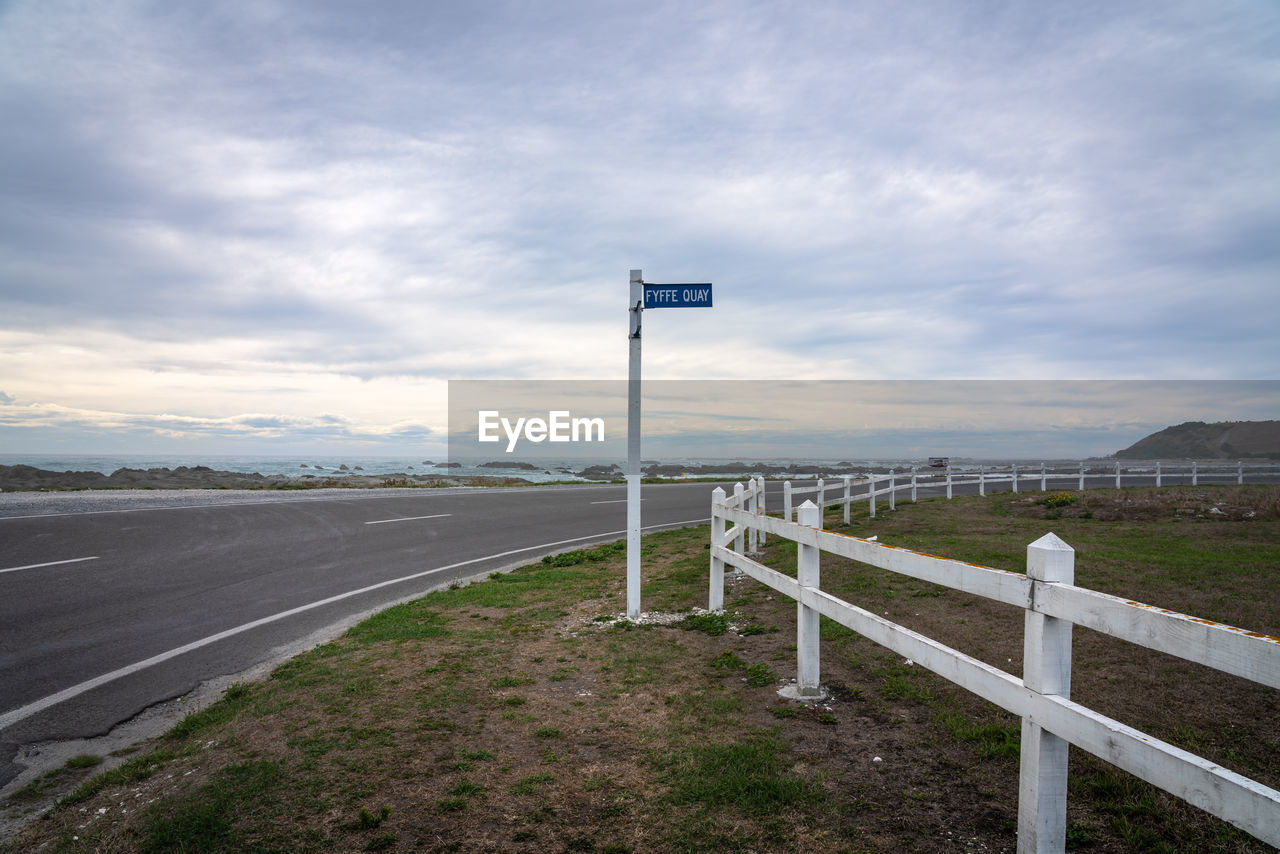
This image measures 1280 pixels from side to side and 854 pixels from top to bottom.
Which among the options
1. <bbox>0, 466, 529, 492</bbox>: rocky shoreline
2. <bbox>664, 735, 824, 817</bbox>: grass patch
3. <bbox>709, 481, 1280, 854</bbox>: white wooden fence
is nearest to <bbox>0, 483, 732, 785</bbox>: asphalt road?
<bbox>664, 735, 824, 817</bbox>: grass patch

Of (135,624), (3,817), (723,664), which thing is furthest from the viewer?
(135,624)

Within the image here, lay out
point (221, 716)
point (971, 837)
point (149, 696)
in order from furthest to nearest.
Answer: point (149, 696)
point (221, 716)
point (971, 837)

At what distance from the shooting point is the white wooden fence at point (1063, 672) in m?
2.24

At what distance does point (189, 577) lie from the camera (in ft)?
33.0

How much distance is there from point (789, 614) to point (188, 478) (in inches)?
1425

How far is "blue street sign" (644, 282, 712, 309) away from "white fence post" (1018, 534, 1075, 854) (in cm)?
501

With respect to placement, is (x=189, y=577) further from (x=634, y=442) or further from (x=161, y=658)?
(x=634, y=442)

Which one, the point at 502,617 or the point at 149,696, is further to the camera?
the point at 502,617

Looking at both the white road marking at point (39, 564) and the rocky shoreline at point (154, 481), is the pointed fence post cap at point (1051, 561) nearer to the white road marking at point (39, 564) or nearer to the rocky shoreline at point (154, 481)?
the white road marking at point (39, 564)

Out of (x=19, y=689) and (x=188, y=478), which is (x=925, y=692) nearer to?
(x=19, y=689)

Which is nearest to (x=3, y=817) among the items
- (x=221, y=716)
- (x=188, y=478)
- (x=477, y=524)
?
(x=221, y=716)

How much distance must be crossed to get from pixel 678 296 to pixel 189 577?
7.90 metres

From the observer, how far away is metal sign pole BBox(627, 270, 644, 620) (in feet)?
25.0

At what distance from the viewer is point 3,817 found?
12.4ft
